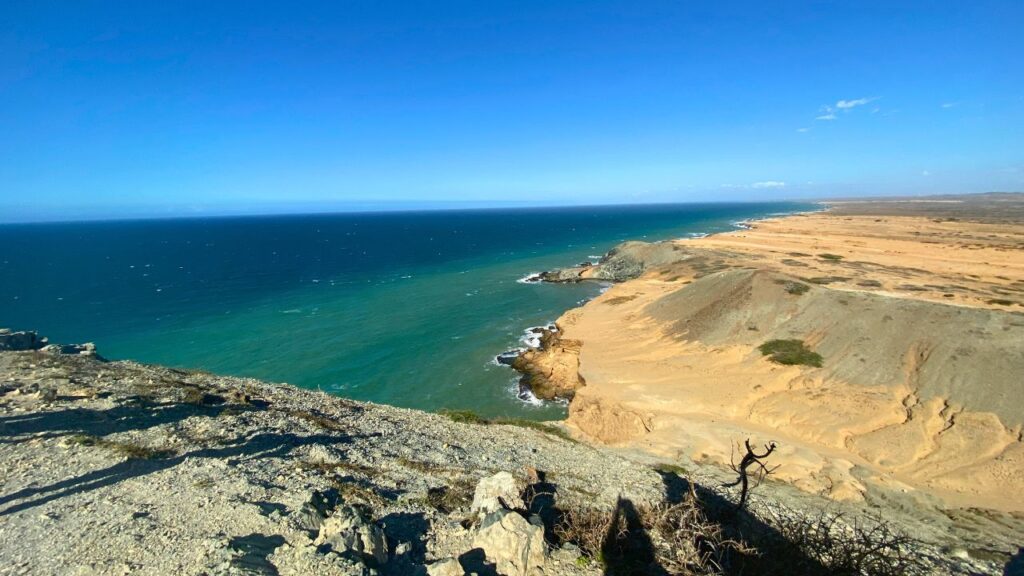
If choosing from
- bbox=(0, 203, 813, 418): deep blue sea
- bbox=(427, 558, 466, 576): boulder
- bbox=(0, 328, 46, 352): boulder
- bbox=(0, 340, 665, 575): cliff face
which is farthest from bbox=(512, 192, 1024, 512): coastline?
bbox=(0, 328, 46, 352): boulder

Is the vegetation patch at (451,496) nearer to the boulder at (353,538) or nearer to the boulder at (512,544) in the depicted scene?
the boulder at (512,544)

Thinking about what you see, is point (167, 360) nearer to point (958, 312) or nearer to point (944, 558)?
point (944, 558)

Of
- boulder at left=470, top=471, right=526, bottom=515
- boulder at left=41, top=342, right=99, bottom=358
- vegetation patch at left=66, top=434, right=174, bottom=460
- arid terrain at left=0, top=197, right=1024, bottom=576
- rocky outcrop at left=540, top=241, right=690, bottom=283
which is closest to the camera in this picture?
arid terrain at left=0, top=197, right=1024, bottom=576

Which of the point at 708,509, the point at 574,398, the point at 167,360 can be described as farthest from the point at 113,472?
the point at 167,360

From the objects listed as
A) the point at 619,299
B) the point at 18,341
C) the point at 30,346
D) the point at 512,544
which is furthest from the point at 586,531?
the point at 619,299

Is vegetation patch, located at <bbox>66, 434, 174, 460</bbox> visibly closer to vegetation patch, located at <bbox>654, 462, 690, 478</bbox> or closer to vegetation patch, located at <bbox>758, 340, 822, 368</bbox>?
vegetation patch, located at <bbox>654, 462, 690, 478</bbox>

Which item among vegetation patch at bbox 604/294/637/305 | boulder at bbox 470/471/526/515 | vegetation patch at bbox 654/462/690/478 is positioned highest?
boulder at bbox 470/471/526/515
